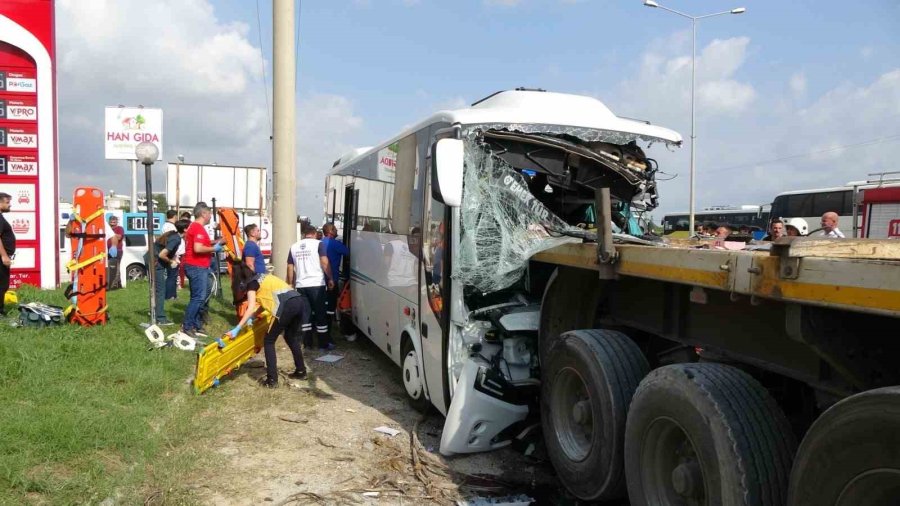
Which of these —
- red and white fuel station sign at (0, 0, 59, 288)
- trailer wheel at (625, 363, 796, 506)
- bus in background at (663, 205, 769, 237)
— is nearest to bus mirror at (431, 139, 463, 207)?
trailer wheel at (625, 363, 796, 506)

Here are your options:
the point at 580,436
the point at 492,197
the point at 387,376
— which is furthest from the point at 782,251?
the point at 387,376

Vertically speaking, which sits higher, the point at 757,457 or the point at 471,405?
the point at 757,457

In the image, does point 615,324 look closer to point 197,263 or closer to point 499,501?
point 499,501

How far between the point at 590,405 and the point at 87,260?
292 inches

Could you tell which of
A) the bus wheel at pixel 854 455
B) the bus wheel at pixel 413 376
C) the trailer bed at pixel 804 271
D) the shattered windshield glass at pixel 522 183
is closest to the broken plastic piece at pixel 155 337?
the bus wheel at pixel 413 376

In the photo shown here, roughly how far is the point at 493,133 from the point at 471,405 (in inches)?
80.5

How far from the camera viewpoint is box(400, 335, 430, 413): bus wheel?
5.89 m

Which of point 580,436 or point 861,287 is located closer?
point 861,287

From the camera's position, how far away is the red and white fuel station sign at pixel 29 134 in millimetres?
12938

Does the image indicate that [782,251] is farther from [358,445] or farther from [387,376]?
[387,376]

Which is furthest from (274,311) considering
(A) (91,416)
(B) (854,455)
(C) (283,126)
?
(B) (854,455)

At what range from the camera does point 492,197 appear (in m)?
4.86

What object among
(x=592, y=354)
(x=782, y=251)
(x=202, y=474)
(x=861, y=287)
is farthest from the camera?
(x=202, y=474)

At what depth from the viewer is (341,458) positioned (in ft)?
16.7
